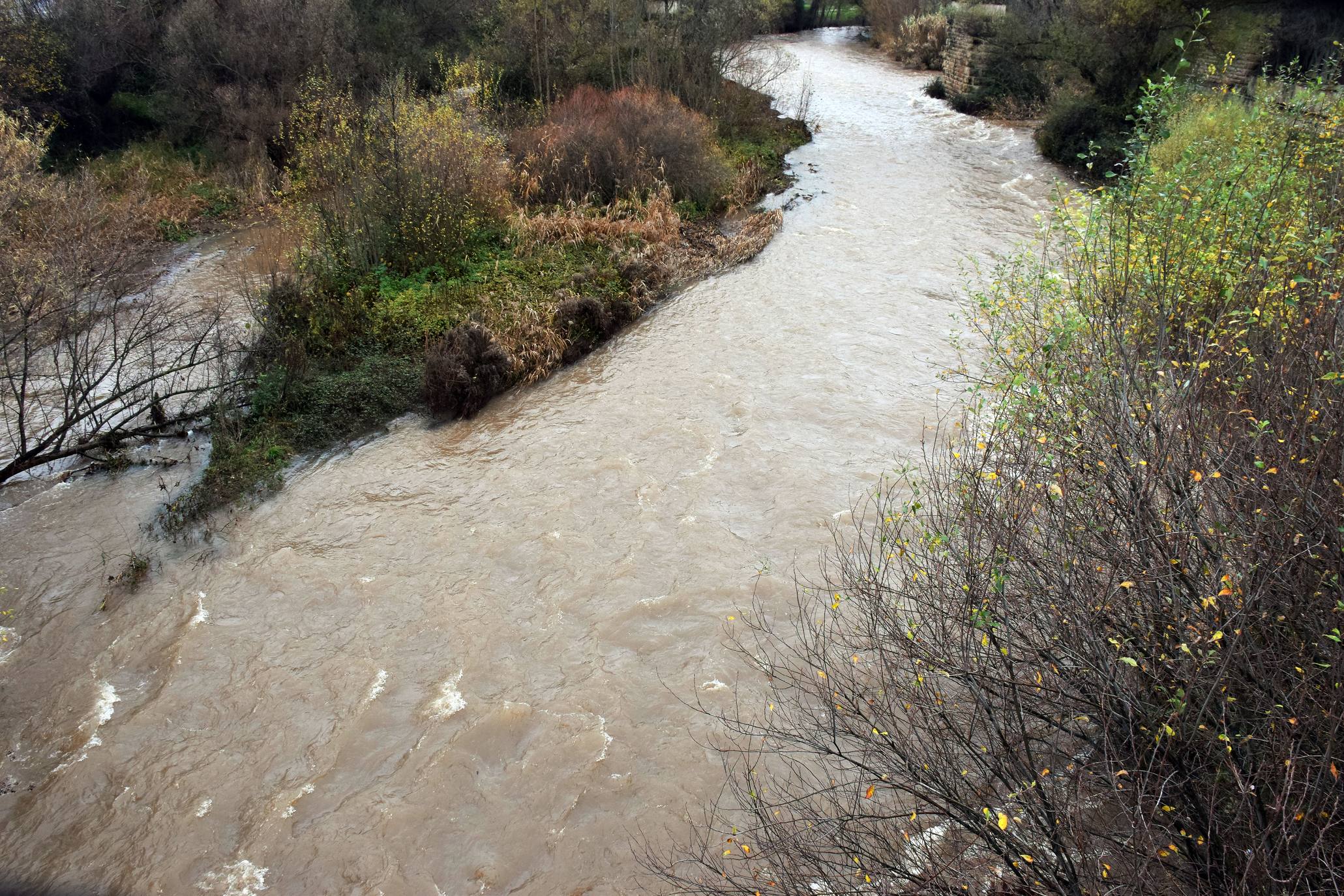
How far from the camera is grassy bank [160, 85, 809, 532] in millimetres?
11391

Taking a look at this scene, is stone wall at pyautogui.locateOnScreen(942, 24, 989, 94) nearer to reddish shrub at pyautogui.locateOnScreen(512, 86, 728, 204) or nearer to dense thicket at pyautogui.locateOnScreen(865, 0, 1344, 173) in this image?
dense thicket at pyautogui.locateOnScreen(865, 0, 1344, 173)

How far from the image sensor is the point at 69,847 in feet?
20.2

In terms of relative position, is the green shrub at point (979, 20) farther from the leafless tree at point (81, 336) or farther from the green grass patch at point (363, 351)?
the leafless tree at point (81, 336)

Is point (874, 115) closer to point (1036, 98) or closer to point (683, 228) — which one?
point (1036, 98)

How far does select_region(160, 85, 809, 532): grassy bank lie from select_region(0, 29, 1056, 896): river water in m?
0.55

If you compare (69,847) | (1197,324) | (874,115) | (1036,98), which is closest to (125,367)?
(69,847)

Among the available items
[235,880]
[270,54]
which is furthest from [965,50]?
[235,880]

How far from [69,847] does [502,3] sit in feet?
75.3

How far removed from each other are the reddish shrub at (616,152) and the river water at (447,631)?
5853 millimetres

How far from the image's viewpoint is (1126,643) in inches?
179

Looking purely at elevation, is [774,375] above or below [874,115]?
below

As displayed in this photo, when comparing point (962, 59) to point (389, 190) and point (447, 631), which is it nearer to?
point (389, 190)

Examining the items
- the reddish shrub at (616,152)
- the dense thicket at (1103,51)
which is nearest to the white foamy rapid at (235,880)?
the reddish shrub at (616,152)

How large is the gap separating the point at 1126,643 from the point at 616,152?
16.1 meters
